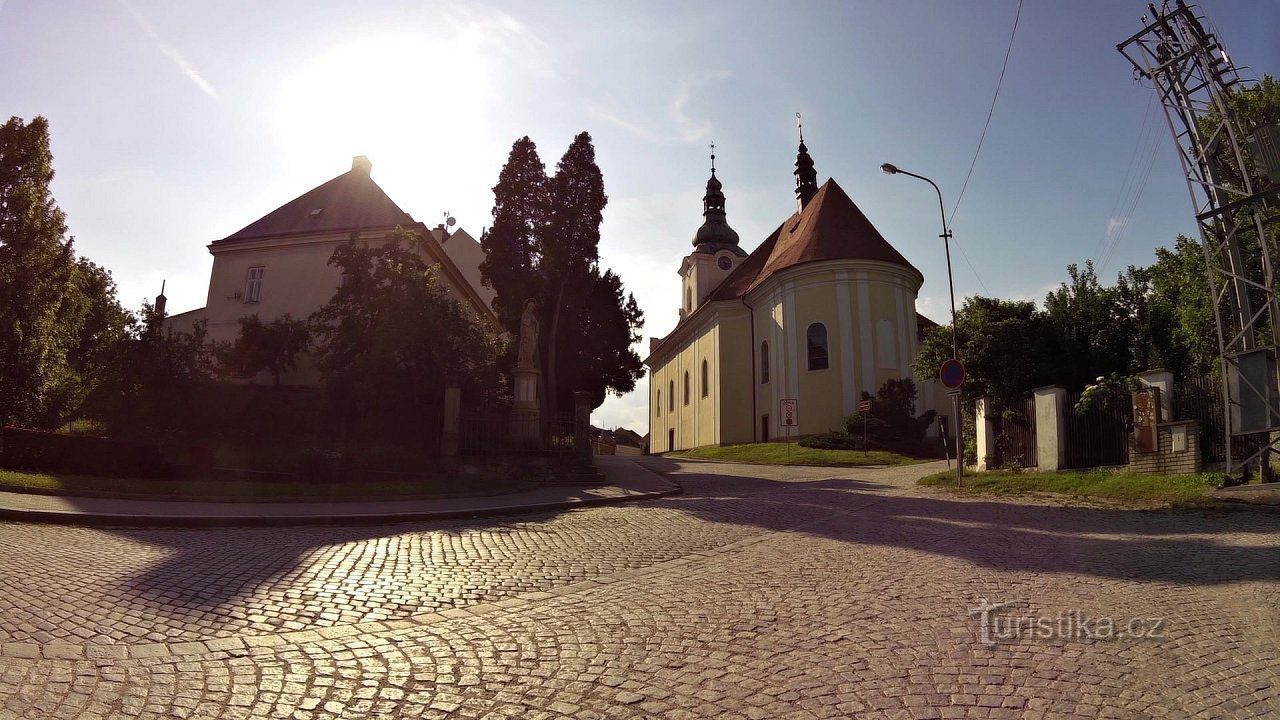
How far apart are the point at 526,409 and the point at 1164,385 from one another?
14.4 m

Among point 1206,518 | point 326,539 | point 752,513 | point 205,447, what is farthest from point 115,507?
point 1206,518

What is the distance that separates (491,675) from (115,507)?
971cm

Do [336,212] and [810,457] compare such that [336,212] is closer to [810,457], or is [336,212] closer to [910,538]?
[810,457]

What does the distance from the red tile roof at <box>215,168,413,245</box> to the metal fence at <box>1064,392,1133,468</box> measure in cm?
2685

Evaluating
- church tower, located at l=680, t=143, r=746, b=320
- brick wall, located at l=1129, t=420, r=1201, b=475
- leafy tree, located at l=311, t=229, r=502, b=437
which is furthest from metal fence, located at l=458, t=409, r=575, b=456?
church tower, located at l=680, t=143, r=746, b=320

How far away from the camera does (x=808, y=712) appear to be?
3350mm

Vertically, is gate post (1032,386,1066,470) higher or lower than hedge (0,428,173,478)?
higher

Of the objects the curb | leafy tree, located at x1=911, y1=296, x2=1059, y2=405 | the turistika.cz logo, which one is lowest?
the curb

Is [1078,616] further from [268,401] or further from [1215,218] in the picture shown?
[268,401]

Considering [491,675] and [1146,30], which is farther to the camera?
[1146,30]

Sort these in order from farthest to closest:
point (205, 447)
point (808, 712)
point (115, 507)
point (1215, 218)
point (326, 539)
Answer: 1. point (205, 447)
2. point (1215, 218)
3. point (115, 507)
4. point (326, 539)
5. point (808, 712)

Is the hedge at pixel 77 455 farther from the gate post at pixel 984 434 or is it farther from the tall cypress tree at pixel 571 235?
the gate post at pixel 984 434

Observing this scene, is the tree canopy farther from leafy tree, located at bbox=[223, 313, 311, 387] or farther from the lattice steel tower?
the lattice steel tower

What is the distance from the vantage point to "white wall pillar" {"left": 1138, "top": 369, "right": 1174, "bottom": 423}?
42.7ft
